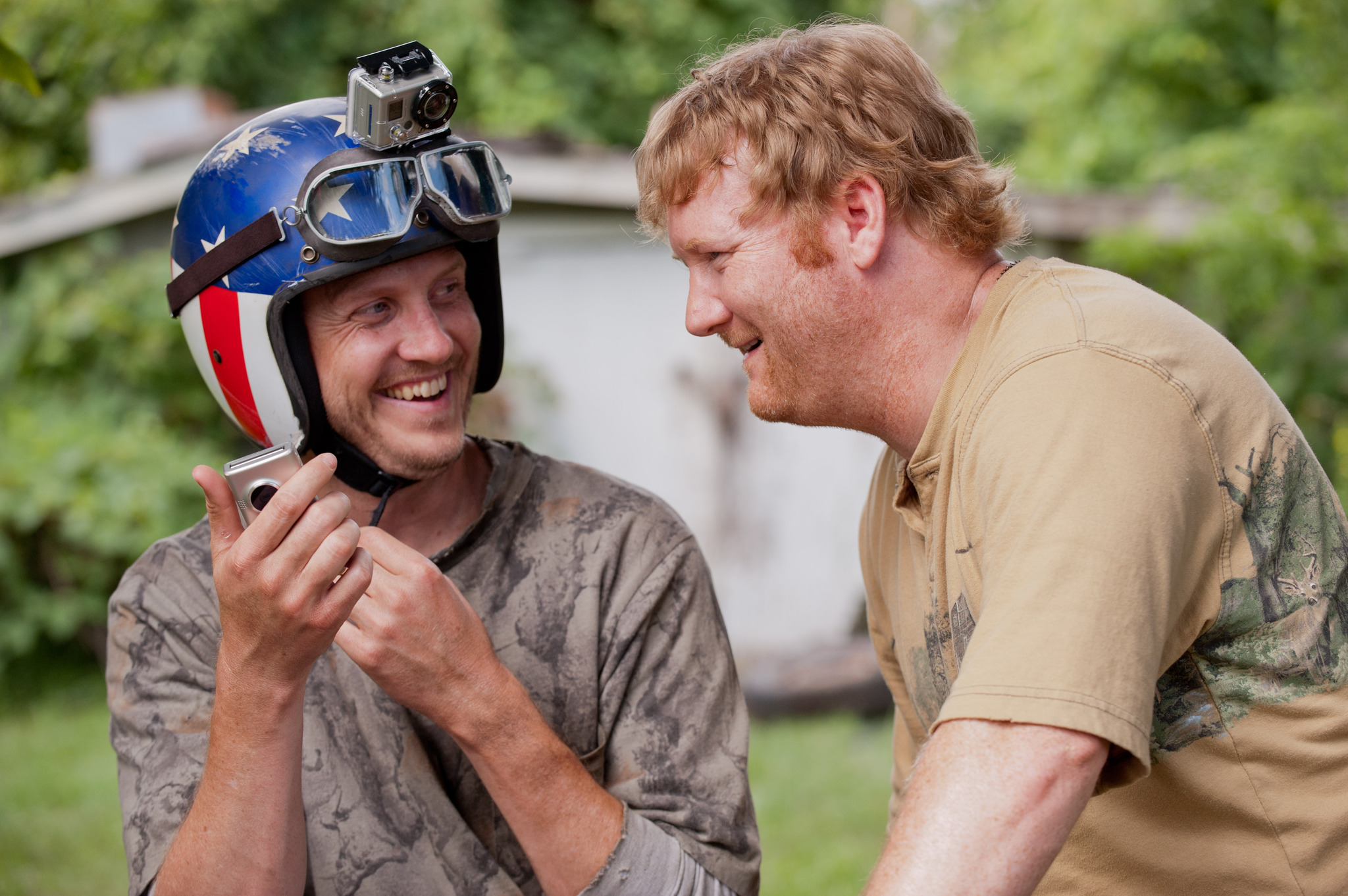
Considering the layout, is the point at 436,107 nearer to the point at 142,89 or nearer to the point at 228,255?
the point at 228,255

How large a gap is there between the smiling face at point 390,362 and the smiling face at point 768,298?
0.56 meters

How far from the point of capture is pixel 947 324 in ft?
7.34

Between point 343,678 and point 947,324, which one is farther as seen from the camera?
point 343,678

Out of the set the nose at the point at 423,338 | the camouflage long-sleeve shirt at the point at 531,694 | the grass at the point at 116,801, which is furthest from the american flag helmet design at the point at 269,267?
the grass at the point at 116,801

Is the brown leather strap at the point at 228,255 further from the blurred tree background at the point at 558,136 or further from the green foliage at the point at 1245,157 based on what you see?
the green foliage at the point at 1245,157

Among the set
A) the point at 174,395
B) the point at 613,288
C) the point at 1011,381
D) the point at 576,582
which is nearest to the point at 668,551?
the point at 576,582

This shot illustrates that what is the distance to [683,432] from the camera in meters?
9.52

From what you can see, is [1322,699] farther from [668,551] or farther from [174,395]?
[174,395]

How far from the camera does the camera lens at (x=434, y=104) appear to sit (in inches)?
96.2

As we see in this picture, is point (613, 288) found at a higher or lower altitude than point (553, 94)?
lower

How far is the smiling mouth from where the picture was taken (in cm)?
254

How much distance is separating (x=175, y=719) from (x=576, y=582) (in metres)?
0.85

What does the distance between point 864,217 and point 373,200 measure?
3.32 ft

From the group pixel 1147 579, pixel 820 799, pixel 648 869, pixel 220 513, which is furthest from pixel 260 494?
pixel 820 799
